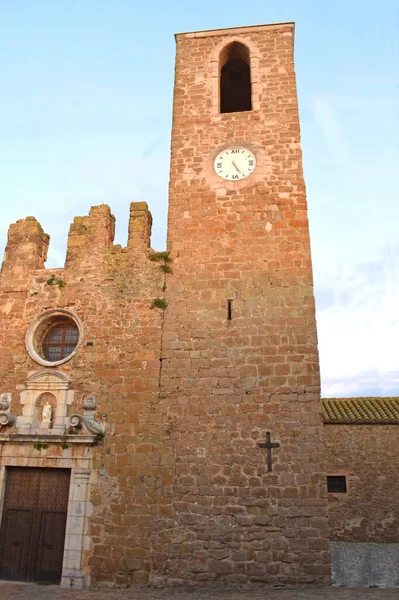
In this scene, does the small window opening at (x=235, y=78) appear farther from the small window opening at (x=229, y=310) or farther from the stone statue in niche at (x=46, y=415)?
the stone statue in niche at (x=46, y=415)

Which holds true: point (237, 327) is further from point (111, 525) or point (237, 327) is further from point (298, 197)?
point (111, 525)

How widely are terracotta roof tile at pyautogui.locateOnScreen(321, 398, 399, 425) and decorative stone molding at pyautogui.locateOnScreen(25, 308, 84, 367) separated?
7918 mm

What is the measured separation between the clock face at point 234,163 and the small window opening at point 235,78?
9.40 ft

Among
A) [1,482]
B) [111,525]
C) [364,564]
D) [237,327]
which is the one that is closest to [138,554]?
[111,525]

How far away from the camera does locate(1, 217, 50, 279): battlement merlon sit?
9.65 metres

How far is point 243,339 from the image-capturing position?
8.38 meters

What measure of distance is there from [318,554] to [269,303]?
161 inches

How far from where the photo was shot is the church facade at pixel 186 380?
7.37m

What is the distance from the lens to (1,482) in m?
8.07

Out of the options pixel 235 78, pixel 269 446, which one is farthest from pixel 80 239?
pixel 235 78

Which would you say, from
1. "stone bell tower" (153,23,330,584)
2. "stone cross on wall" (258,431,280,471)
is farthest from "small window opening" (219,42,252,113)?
"stone cross on wall" (258,431,280,471)

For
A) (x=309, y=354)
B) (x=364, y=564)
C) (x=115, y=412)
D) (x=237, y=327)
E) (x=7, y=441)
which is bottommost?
(x=364, y=564)

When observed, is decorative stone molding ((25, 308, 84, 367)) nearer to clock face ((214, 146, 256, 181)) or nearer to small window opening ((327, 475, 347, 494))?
clock face ((214, 146, 256, 181))

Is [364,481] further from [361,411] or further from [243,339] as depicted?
[243,339]
